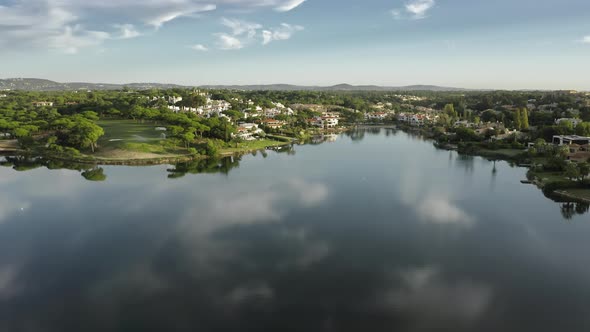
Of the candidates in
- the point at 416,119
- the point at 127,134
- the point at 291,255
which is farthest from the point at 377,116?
the point at 291,255

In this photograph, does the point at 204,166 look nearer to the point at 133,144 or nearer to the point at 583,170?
the point at 133,144

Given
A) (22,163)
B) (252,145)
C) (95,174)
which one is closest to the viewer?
(95,174)

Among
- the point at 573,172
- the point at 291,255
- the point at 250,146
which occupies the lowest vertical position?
the point at 291,255

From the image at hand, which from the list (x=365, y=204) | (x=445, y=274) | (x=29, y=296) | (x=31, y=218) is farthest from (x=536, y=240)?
(x=31, y=218)

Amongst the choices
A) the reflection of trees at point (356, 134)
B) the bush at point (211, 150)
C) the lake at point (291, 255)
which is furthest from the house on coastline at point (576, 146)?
the bush at point (211, 150)

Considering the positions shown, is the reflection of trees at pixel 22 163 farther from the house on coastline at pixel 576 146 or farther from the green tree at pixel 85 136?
the house on coastline at pixel 576 146

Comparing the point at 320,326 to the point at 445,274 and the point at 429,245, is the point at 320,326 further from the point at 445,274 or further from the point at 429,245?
the point at 429,245
